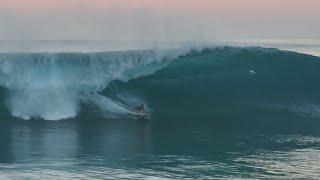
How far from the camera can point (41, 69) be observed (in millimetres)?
21469

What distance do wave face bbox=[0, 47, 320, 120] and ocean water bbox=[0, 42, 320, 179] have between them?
1.4 inches

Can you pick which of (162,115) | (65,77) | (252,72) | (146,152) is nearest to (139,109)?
(162,115)

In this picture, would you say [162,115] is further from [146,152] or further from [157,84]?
[146,152]

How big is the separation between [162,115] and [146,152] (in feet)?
18.8

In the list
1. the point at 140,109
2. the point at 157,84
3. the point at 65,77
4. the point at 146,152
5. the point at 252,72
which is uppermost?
the point at 252,72

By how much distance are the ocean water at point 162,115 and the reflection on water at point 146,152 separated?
0.7 inches

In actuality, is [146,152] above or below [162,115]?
below

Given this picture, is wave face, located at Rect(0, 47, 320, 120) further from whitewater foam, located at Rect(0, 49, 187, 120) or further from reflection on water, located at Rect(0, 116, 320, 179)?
reflection on water, located at Rect(0, 116, 320, 179)

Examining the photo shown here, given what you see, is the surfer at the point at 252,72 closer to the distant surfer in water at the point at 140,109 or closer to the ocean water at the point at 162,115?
the ocean water at the point at 162,115

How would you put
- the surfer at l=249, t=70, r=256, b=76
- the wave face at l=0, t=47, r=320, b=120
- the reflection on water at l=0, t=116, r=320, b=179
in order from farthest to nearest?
the surfer at l=249, t=70, r=256, b=76, the wave face at l=0, t=47, r=320, b=120, the reflection on water at l=0, t=116, r=320, b=179

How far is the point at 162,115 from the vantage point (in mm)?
19359

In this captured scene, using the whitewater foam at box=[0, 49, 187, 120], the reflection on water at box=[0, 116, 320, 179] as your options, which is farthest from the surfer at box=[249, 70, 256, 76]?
the reflection on water at box=[0, 116, 320, 179]

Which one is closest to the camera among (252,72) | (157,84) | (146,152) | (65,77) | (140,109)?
(146,152)

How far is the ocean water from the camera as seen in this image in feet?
40.4
